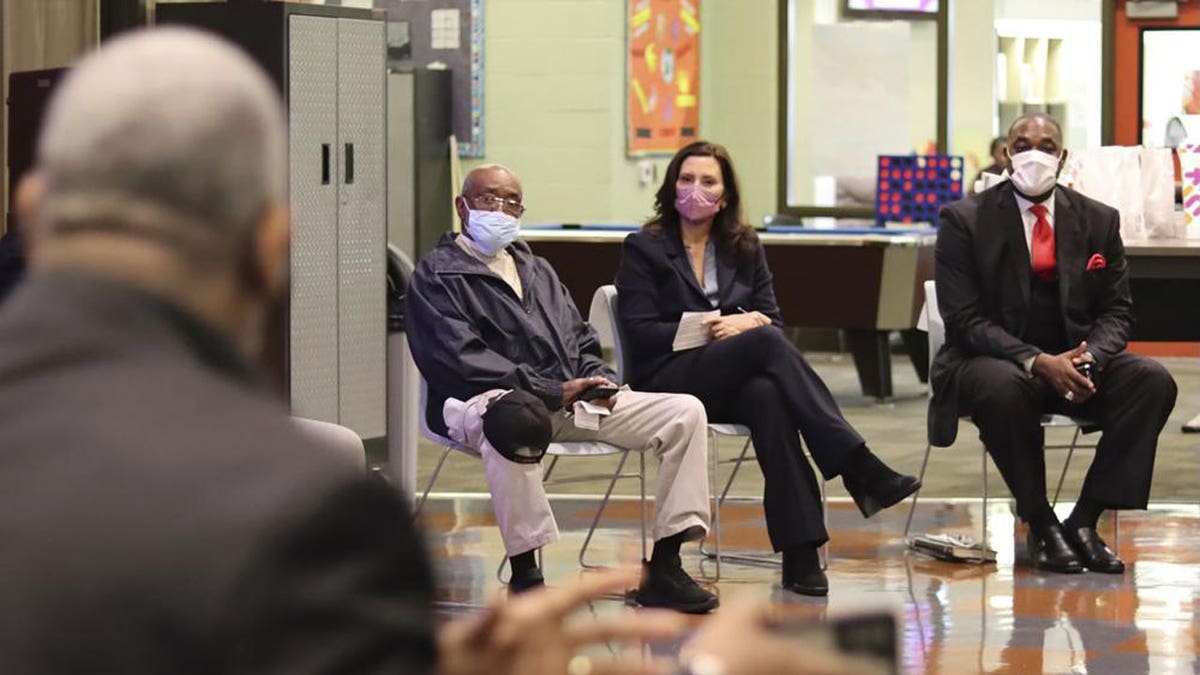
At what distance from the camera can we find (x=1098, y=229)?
6.20 metres

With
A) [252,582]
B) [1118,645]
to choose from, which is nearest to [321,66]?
[1118,645]

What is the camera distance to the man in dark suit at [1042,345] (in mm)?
6008

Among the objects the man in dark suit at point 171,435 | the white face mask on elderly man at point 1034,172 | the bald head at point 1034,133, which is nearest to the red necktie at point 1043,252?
the white face mask on elderly man at point 1034,172

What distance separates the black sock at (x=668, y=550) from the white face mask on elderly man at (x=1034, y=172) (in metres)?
1.51

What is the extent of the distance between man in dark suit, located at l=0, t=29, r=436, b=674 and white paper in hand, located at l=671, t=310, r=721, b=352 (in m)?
4.62

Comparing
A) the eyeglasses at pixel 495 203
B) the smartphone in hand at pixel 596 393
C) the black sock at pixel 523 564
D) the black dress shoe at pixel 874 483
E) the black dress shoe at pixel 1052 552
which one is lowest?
the black dress shoe at pixel 1052 552

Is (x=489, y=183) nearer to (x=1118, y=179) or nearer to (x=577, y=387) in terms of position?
(x=577, y=387)

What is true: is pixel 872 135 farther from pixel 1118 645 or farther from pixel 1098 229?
pixel 1118 645

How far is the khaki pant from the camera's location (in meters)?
5.35

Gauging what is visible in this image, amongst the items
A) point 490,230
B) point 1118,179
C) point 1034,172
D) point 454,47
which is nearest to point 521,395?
point 490,230

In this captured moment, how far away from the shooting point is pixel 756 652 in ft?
4.25

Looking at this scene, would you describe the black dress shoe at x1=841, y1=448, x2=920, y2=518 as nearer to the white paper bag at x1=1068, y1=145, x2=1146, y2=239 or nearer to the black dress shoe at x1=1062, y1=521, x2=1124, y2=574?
the black dress shoe at x1=1062, y1=521, x2=1124, y2=574

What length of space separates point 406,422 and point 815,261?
345 centimetres

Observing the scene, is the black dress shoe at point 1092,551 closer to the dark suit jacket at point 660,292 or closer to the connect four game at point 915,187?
the dark suit jacket at point 660,292
